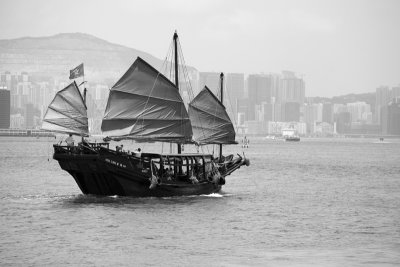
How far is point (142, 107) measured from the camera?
204 ft

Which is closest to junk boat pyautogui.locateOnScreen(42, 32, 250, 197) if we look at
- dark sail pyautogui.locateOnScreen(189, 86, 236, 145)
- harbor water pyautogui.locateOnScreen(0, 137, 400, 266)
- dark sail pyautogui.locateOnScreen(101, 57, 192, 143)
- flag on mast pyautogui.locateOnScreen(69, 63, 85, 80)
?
dark sail pyautogui.locateOnScreen(101, 57, 192, 143)

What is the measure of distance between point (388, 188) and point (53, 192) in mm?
28668

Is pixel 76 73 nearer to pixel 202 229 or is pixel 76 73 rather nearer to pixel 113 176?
pixel 113 176

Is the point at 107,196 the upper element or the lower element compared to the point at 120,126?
lower

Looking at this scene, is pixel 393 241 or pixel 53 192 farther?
pixel 53 192

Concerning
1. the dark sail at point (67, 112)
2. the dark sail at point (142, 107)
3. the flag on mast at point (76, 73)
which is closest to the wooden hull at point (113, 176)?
the dark sail at point (142, 107)

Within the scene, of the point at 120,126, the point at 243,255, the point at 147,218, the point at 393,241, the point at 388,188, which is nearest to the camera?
the point at 243,255

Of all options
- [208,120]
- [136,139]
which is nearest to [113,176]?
[136,139]

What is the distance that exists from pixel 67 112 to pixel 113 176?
8.27 meters

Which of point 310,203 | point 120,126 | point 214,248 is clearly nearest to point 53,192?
point 120,126

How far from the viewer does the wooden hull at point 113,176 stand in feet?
187

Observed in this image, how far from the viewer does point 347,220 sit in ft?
175

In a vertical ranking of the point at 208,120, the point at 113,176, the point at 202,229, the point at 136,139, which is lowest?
the point at 202,229

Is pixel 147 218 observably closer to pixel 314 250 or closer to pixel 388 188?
pixel 314 250
